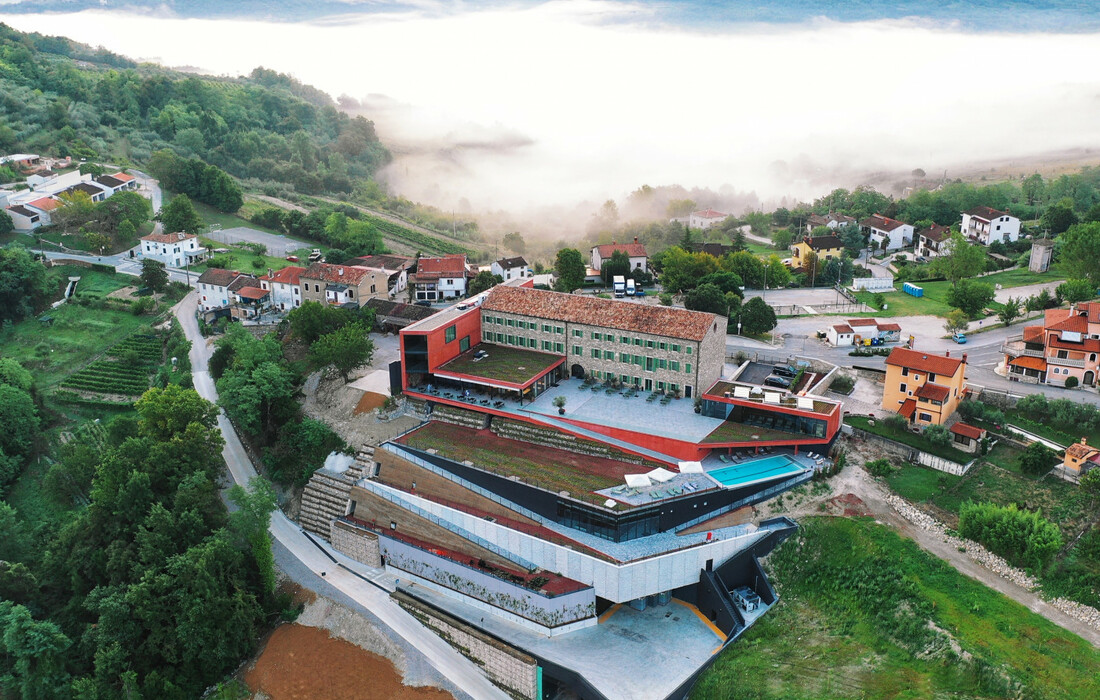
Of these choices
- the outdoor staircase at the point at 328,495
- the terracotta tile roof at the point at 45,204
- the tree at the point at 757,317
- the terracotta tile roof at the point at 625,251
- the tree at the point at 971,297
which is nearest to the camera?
the outdoor staircase at the point at 328,495

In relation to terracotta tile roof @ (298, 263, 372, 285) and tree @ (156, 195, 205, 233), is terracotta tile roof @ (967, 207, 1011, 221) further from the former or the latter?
tree @ (156, 195, 205, 233)

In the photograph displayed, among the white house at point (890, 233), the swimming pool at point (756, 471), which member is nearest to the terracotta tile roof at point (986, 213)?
the white house at point (890, 233)

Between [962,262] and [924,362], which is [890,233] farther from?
[924,362]

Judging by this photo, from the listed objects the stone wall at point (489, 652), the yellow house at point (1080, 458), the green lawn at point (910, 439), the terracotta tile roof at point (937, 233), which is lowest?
the stone wall at point (489, 652)

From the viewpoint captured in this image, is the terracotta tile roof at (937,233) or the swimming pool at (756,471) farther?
the terracotta tile roof at (937,233)

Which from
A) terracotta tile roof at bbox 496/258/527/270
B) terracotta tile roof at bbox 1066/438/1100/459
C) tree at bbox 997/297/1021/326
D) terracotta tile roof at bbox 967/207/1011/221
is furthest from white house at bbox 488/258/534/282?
terracotta tile roof at bbox 967/207/1011/221

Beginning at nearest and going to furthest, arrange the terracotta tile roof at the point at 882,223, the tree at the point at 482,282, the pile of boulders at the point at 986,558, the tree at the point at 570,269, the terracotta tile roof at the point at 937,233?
1. the pile of boulders at the point at 986,558
2. the tree at the point at 482,282
3. the tree at the point at 570,269
4. the terracotta tile roof at the point at 937,233
5. the terracotta tile roof at the point at 882,223

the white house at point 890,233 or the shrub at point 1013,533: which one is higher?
the white house at point 890,233

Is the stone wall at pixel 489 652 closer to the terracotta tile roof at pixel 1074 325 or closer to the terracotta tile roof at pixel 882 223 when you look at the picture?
the terracotta tile roof at pixel 1074 325
